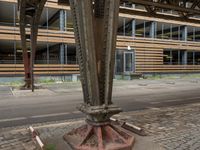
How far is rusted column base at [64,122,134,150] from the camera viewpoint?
505 centimetres

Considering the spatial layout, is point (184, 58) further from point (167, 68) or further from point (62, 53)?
point (62, 53)

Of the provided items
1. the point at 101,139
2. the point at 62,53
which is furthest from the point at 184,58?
the point at 101,139

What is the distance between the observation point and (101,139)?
16.8 ft

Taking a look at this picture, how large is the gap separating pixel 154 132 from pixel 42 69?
81.2ft

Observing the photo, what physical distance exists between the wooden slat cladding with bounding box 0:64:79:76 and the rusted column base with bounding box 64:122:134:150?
24233 millimetres

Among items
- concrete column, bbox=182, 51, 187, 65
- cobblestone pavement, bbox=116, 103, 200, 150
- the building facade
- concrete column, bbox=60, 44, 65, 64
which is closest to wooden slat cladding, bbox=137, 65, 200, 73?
the building facade

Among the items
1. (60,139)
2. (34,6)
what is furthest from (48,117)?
(34,6)

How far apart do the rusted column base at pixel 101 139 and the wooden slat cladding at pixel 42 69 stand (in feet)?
79.5

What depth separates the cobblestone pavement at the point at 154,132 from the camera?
19.2 feet

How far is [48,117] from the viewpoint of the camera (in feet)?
31.1

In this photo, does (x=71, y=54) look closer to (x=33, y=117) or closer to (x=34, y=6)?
(x=34, y=6)

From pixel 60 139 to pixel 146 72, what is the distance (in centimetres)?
3300

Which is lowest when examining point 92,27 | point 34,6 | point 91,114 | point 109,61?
point 91,114

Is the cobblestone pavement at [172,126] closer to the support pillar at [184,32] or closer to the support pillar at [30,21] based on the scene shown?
the support pillar at [30,21]
